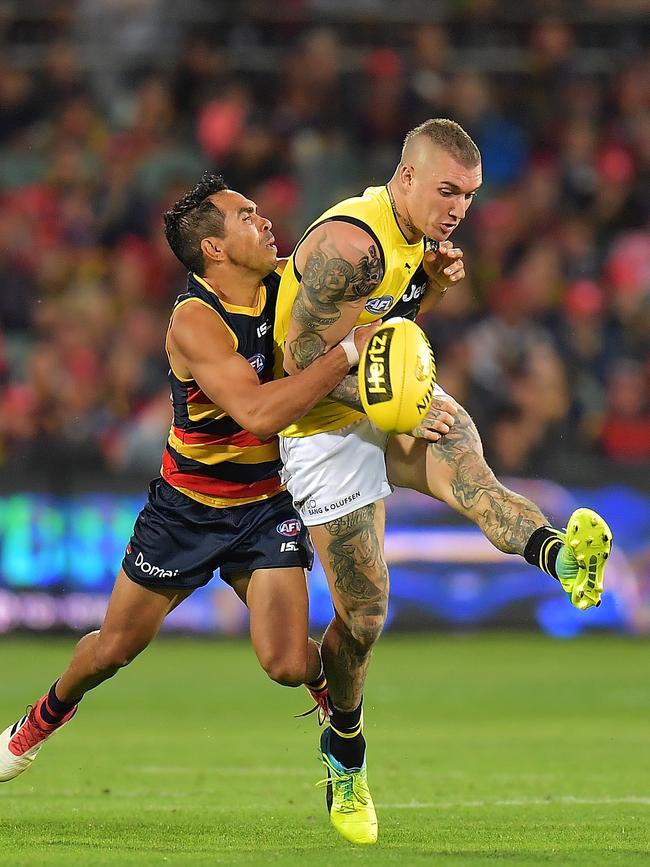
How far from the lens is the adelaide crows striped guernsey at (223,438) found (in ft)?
22.9

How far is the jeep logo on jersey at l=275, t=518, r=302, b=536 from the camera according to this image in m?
7.01

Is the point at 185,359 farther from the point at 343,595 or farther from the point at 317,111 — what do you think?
the point at 317,111

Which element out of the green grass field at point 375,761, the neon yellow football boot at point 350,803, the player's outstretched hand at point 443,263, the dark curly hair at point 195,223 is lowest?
the green grass field at point 375,761

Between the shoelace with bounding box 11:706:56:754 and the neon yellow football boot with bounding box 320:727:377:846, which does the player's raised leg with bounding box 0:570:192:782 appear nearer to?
the shoelace with bounding box 11:706:56:754

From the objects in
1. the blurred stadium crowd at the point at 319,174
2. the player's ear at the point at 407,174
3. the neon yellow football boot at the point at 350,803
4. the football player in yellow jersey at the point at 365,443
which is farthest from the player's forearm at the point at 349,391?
the blurred stadium crowd at the point at 319,174

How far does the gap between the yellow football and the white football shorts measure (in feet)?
2.08

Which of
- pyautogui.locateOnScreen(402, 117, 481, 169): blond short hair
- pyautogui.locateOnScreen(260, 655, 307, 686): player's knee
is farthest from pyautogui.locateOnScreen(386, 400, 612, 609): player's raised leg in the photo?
pyautogui.locateOnScreen(402, 117, 481, 169): blond short hair

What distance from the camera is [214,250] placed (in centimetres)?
700

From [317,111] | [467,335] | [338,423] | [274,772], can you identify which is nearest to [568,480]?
[467,335]

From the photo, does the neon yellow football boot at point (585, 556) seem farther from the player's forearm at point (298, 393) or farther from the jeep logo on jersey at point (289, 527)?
the jeep logo on jersey at point (289, 527)

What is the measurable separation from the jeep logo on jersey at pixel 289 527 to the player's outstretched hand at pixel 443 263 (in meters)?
1.18

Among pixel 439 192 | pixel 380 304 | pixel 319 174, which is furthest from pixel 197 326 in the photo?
pixel 319 174

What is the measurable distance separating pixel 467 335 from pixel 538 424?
1.16 m

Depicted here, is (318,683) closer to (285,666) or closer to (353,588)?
(285,666)
